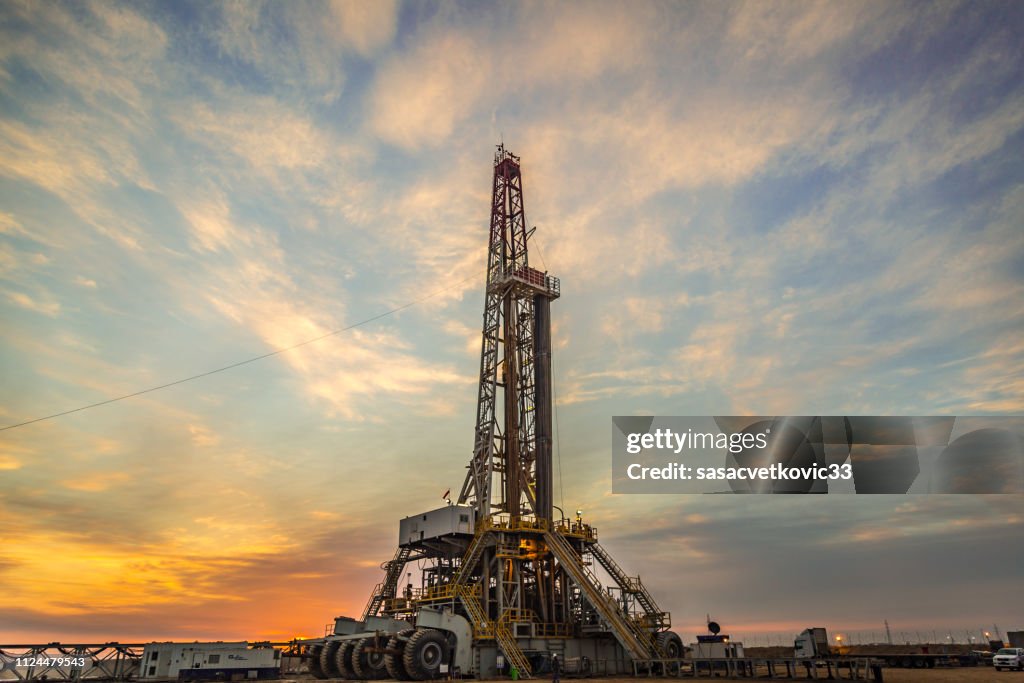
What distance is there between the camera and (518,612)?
1524 inches

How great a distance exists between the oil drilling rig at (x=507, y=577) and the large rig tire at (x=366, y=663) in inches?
2.6

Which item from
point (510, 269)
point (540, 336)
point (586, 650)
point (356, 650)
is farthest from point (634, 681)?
point (510, 269)

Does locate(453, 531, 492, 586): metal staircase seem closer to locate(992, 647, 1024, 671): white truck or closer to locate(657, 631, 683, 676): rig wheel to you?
locate(657, 631, 683, 676): rig wheel

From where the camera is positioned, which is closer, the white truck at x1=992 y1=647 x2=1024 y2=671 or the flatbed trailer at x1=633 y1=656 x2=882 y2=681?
the flatbed trailer at x1=633 y1=656 x2=882 y2=681

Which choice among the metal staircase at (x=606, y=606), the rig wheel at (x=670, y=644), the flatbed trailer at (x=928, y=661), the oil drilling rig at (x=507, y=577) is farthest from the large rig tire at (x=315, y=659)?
the flatbed trailer at (x=928, y=661)

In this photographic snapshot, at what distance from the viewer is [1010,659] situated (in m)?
35.9

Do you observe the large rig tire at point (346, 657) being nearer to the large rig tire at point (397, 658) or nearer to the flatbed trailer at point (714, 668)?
the large rig tire at point (397, 658)

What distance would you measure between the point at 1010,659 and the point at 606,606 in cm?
2054

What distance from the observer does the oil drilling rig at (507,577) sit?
35125 millimetres

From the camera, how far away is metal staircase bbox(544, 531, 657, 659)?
3591cm

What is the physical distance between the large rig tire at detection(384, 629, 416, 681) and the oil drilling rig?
1.9 inches

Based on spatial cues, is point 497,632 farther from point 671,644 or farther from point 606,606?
point 671,644

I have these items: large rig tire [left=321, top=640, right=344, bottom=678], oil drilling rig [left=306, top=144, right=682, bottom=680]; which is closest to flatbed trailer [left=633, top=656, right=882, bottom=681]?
oil drilling rig [left=306, top=144, right=682, bottom=680]

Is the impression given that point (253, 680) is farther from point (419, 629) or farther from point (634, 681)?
point (634, 681)
